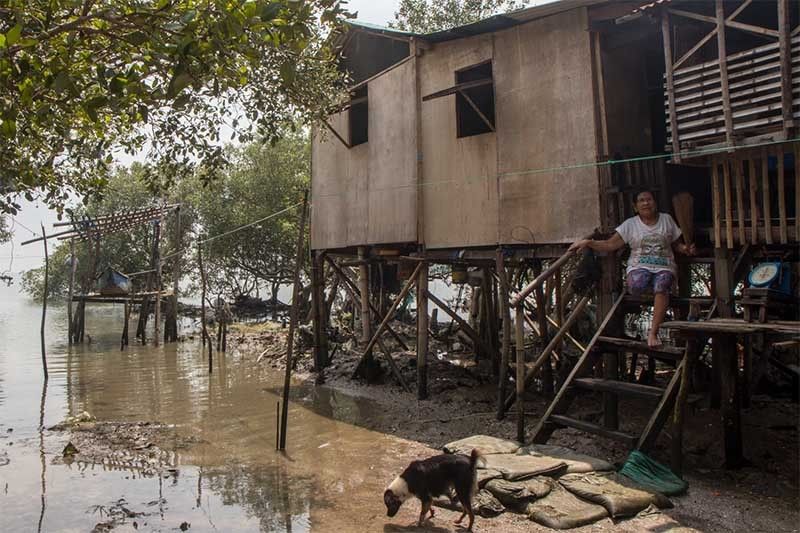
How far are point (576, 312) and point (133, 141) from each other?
20.6 ft

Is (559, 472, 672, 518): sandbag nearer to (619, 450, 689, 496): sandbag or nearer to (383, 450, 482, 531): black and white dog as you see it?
(619, 450, 689, 496): sandbag

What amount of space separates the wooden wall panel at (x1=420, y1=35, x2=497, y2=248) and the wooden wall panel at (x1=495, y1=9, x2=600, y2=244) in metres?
0.34

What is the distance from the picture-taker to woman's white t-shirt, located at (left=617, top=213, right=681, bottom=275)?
733 centimetres

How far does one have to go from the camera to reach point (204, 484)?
304 inches

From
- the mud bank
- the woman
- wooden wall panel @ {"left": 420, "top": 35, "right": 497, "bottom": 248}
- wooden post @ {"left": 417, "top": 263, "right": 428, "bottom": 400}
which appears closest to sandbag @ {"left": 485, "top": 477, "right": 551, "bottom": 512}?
the mud bank

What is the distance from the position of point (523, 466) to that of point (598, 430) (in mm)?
1055

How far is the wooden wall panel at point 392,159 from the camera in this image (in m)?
11.6

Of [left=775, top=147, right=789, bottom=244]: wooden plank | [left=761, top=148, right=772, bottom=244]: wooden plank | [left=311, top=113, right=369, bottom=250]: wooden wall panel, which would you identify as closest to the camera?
[left=775, top=147, right=789, bottom=244]: wooden plank

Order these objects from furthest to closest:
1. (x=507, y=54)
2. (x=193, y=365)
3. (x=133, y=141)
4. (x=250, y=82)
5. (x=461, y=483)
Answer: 1. (x=193, y=365)
2. (x=507, y=54)
3. (x=133, y=141)
4. (x=250, y=82)
5. (x=461, y=483)

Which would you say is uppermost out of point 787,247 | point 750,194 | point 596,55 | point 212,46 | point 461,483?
point 596,55

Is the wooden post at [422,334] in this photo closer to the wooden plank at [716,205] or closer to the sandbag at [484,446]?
the sandbag at [484,446]

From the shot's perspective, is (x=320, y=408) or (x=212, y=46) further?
(x=320, y=408)

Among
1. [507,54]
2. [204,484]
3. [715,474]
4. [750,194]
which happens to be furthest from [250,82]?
[715,474]

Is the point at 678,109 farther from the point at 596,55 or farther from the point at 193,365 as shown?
the point at 193,365
